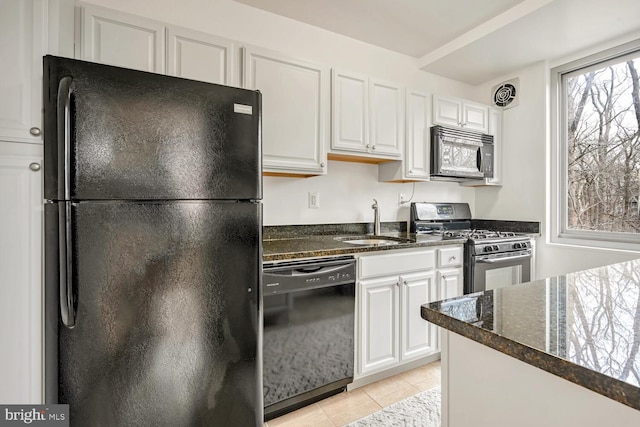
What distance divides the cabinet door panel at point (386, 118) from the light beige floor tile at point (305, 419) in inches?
68.8

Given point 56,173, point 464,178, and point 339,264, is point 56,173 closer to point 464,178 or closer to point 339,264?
point 339,264

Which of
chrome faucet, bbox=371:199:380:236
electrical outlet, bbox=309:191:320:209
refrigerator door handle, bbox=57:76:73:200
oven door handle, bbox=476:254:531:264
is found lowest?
oven door handle, bbox=476:254:531:264

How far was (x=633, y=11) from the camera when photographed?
2176 millimetres

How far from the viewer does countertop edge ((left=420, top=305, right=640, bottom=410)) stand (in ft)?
1.37

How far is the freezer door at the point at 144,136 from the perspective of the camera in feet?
3.80

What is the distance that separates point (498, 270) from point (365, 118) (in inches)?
62.7

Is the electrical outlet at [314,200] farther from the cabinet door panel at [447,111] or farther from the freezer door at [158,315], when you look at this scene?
the cabinet door panel at [447,111]

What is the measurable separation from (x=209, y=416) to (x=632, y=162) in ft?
11.1

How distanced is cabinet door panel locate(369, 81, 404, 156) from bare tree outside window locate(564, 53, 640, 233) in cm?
167

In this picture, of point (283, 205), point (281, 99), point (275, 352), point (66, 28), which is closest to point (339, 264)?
point (275, 352)

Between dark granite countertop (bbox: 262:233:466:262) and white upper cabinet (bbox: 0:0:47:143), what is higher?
white upper cabinet (bbox: 0:0:47:143)

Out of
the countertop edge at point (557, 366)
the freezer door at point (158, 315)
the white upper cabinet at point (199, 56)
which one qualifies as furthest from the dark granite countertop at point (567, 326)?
the white upper cabinet at point (199, 56)

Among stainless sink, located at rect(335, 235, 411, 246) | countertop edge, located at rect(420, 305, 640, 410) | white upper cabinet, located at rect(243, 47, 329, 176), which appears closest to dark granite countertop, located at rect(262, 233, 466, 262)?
stainless sink, located at rect(335, 235, 411, 246)

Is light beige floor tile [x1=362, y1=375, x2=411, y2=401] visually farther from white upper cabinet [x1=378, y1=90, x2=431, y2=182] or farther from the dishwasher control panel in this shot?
white upper cabinet [x1=378, y1=90, x2=431, y2=182]
